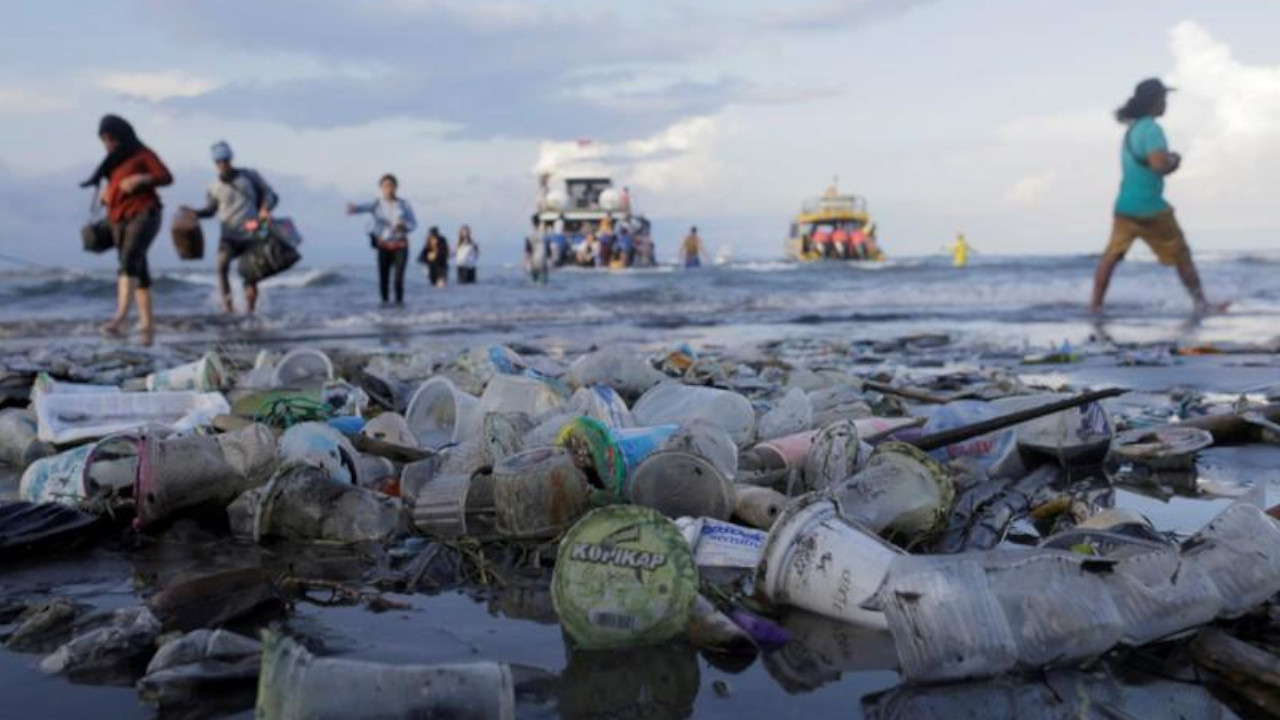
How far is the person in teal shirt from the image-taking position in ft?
27.3

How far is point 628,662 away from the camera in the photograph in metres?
1.73

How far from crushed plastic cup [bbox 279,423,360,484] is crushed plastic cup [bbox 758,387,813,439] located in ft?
4.08

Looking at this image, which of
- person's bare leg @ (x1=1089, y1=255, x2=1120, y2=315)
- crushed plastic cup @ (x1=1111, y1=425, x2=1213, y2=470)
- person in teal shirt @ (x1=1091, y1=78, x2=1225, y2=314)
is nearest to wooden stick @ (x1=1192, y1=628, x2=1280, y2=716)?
crushed plastic cup @ (x1=1111, y1=425, x2=1213, y2=470)

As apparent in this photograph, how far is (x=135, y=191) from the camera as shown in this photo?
808 cm

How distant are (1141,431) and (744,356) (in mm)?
3610

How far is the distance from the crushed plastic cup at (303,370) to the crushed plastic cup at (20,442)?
3.28ft

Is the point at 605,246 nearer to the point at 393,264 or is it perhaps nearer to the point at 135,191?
the point at 393,264

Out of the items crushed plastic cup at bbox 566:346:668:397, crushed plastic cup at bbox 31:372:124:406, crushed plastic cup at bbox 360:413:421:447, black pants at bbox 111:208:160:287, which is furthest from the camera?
black pants at bbox 111:208:160:287

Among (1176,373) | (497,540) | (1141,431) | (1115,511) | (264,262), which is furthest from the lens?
(264,262)

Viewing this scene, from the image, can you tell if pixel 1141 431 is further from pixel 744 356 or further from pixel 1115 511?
pixel 744 356

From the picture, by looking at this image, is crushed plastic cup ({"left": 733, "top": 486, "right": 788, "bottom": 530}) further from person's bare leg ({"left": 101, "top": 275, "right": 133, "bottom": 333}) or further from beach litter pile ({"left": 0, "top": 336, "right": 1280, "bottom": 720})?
person's bare leg ({"left": 101, "top": 275, "right": 133, "bottom": 333})

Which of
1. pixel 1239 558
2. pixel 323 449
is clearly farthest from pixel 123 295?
pixel 1239 558

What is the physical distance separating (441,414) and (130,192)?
5.28 meters

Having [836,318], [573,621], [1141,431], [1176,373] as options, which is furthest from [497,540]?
Result: [836,318]
